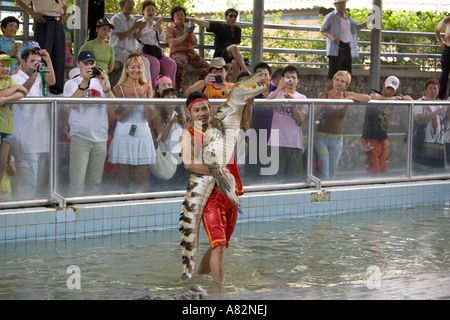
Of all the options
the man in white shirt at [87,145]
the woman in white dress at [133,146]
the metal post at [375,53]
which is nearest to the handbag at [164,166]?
the woman in white dress at [133,146]

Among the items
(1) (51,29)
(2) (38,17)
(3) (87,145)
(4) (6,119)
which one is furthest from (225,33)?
(4) (6,119)

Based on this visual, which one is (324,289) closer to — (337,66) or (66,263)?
(66,263)

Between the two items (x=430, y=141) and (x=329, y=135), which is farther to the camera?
(x=430, y=141)

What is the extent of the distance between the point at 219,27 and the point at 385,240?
590 cm

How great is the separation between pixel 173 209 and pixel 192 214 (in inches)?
109

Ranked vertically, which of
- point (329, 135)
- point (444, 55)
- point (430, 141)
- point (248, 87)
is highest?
point (444, 55)

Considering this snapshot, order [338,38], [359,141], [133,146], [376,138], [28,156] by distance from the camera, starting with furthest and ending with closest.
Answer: [338,38], [376,138], [359,141], [133,146], [28,156]

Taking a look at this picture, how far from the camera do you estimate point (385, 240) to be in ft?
28.6

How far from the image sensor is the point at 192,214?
632 cm

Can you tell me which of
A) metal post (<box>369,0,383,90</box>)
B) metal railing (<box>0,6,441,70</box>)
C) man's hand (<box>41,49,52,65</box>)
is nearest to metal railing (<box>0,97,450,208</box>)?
man's hand (<box>41,49,52,65</box>)

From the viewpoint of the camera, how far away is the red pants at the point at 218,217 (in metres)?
6.10

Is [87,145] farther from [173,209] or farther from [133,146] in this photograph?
[173,209]

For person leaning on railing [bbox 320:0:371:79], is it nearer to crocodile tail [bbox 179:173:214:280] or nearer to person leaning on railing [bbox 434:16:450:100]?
person leaning on railing [bbox 434:16:450:100]

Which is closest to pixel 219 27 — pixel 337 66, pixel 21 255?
pixel 337 66
